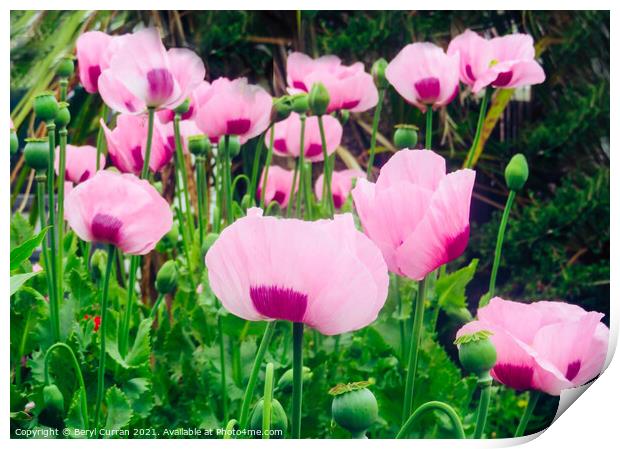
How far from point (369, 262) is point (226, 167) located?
255 mm

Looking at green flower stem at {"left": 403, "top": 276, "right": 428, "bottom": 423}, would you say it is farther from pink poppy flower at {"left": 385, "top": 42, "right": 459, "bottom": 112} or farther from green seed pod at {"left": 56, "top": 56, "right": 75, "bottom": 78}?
green seed pod at {"left": 56, "top": 56, "right": 75, "bottom": 78}

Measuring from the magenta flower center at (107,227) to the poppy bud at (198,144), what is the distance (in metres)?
0.13

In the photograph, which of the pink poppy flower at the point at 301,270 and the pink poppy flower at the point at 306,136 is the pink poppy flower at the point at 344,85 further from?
the pink poppy flower at the point at 301,270

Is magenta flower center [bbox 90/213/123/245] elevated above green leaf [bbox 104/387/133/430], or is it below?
above

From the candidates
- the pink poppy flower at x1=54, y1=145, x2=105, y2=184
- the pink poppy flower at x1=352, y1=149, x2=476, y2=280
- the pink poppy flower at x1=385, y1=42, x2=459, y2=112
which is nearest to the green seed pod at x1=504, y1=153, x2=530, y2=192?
the pink poppy flower at x1=385, y1=42, x2=459, y2=112

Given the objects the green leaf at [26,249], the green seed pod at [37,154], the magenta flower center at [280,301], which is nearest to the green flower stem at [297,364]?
the magenta flower center at [280,301]

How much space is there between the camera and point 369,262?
0.29 m

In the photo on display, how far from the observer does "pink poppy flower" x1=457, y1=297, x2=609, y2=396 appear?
0.36 metres

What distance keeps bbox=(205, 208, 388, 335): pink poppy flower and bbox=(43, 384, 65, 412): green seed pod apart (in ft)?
0.68

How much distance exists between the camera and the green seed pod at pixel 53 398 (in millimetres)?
454

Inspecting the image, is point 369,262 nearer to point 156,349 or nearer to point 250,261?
point 250,261

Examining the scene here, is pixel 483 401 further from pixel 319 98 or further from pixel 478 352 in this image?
pixel 319 98

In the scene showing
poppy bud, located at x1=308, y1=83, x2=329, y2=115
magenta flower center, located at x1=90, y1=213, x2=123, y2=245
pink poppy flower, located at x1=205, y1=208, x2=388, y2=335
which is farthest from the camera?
poppy bud, located at x1=308, y1=83, x2=329, y2=115
